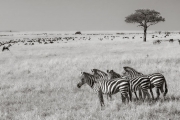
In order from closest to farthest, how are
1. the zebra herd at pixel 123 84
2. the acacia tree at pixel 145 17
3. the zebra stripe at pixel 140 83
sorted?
the zebra herd at pixel 123 84 → the zebra stripe at pixel 140 83 → the acacia tree at pixel 145 17

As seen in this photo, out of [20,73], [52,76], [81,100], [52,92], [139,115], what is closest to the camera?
[139,115]

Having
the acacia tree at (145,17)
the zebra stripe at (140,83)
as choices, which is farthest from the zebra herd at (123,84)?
the acacia tree at (145,17)

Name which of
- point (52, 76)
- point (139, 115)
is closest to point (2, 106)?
point (139, 115)

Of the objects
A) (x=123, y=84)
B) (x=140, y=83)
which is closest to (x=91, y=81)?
(x=123, y=84)

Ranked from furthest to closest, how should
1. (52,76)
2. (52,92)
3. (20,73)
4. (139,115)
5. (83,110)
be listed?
(20,73) < (52,76) < (52,92) < (83,110) < (139,115)

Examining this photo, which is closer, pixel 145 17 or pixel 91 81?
pixel 91 81

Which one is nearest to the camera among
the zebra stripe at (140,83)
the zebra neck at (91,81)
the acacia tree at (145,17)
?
the zebra stripe at (140,83)

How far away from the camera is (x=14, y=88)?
11180 millimetres

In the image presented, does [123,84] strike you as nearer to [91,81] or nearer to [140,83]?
[140,83]

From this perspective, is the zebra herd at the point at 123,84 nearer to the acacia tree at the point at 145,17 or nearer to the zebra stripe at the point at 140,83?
the zebra stripe at the point at 140,83

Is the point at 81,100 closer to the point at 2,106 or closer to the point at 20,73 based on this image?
the point at 2,106

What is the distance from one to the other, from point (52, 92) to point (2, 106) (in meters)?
2.44

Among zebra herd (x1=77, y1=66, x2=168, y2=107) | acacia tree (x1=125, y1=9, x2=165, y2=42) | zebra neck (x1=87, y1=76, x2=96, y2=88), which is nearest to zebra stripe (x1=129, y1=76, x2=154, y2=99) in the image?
zebra herd (x1=77, y1=66, x2=168, y2=107)

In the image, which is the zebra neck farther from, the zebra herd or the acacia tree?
the acacia tree
